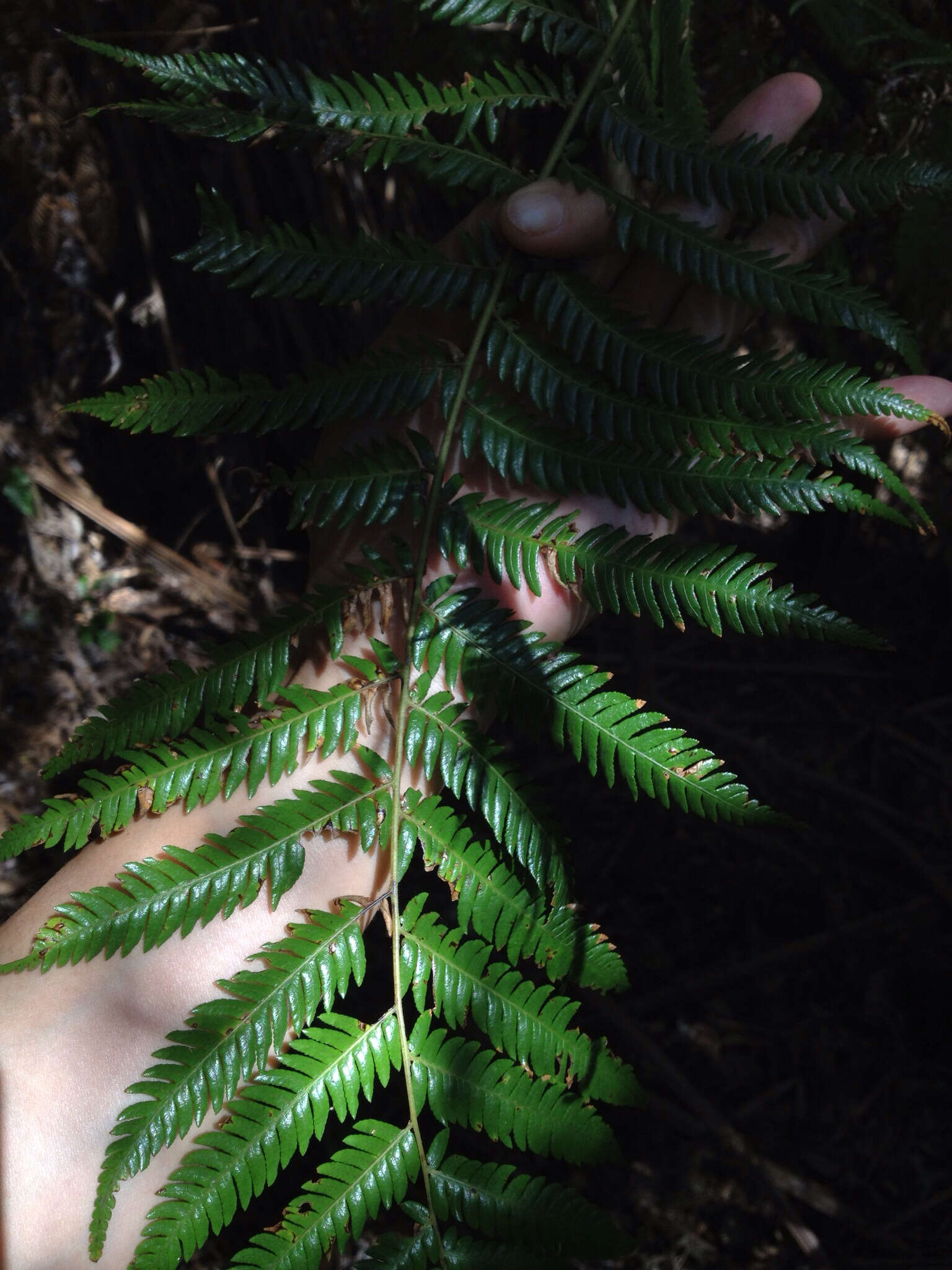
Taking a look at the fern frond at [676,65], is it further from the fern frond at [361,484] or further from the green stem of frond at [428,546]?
the fern frond at [361,484]

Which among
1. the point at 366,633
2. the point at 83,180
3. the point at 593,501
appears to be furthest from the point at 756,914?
the point at 83,180

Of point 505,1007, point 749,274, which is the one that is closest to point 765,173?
point 749,274

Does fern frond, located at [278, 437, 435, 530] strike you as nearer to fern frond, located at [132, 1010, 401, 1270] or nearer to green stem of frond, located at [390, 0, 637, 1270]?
green stem of frond, located at [390, 0, 637, 1270]

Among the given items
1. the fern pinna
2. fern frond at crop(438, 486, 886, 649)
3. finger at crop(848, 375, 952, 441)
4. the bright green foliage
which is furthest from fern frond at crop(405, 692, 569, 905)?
finger at crop(848, 375, 952, 441)

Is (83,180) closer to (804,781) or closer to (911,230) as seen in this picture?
(911,230)

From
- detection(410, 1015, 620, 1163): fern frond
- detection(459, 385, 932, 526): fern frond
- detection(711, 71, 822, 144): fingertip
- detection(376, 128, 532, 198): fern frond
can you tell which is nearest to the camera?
detection(410, 1015, 620, 1163): fern frond

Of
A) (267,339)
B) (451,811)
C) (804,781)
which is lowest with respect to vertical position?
(451,811)
